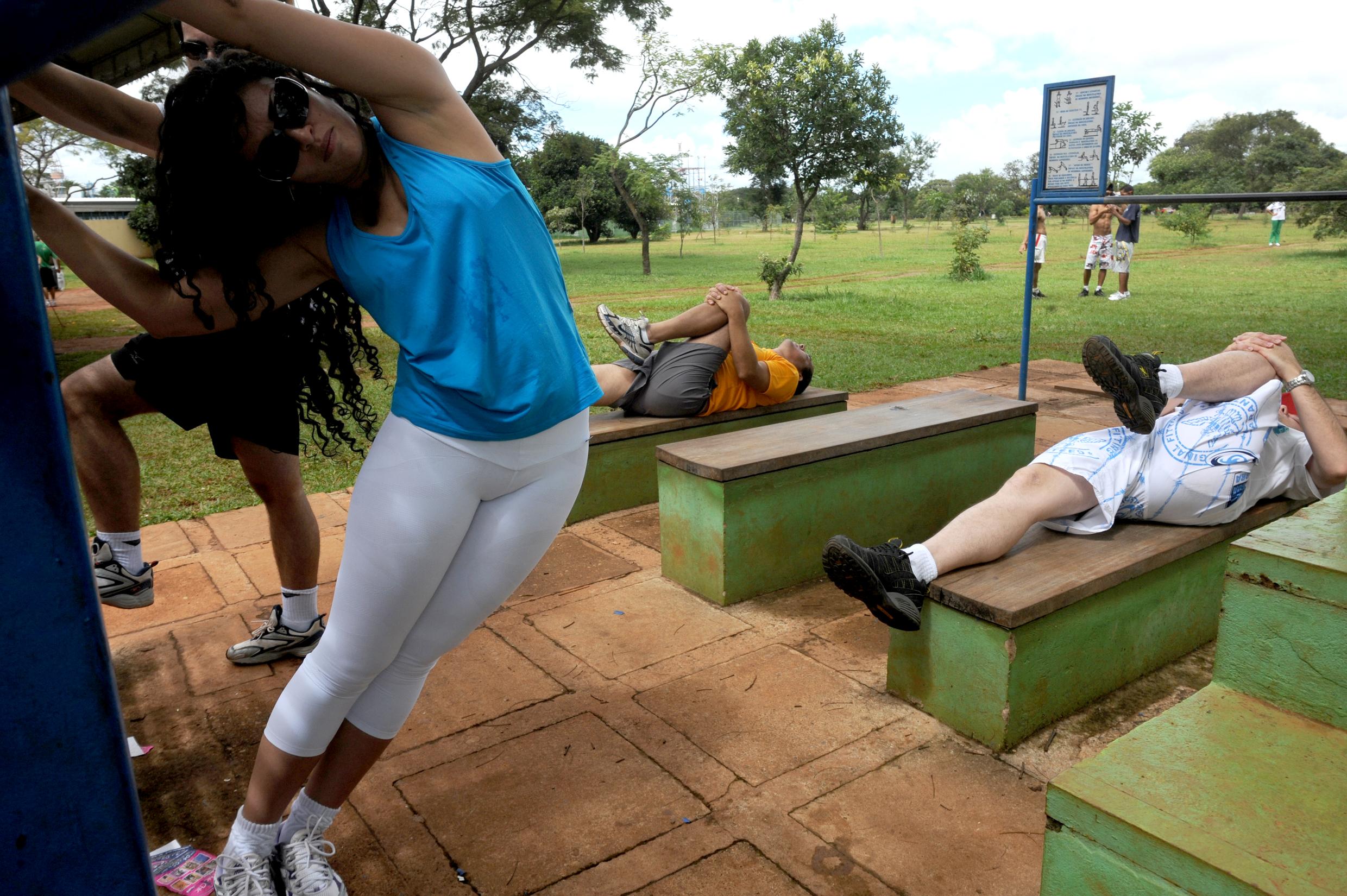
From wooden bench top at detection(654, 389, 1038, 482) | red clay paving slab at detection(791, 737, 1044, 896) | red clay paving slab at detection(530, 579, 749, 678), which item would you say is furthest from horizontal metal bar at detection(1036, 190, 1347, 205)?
red clay paving slab at detection(791, 737, 1044, 896)

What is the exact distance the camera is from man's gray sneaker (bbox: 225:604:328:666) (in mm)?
2988

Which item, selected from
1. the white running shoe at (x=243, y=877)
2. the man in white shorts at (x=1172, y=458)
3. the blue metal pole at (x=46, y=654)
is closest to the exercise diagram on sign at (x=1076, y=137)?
the man in white shorts at (x=1172, y=458)

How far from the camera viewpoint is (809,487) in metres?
3.55

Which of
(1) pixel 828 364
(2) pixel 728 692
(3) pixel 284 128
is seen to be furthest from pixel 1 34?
(1) pixel 828 364

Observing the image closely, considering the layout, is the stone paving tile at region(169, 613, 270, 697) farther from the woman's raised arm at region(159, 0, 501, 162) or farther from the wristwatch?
the wristwatch

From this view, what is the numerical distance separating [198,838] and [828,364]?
707cm

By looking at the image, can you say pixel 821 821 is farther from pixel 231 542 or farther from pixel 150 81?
pixel 150 81

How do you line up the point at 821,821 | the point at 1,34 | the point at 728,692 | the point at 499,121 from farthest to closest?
the point at 499,121 → the point at 728,692 → the point at 821,821 → the point at 1,34

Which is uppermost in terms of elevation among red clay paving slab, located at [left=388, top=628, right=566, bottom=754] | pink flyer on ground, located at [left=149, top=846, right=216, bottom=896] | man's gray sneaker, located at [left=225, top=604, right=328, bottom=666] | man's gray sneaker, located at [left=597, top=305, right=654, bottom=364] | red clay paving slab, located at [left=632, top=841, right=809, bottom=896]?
man's gray sneaker, located at [left=597, top=305, right=654, bottom=364]

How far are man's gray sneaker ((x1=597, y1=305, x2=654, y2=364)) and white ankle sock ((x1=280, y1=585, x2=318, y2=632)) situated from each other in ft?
6.56

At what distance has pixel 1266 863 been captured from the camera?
139cm

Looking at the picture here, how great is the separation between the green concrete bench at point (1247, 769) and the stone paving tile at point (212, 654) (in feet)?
7.82

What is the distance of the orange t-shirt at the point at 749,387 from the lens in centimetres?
441

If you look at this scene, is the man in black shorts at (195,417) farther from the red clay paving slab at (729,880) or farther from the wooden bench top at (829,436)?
the red clay paving slab at (729,880)
